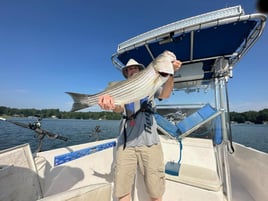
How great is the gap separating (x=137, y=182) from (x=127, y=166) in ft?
2.16

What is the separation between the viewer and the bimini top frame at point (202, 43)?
8.83 feet

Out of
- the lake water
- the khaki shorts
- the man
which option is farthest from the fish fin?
the lake water

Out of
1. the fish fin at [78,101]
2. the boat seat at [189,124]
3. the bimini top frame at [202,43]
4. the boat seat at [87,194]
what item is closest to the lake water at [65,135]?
the boat seat at [189,124]

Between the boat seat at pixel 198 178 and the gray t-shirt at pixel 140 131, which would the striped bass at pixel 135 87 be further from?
the boat seat at pixel 198 178

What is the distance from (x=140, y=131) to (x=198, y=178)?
1.22m

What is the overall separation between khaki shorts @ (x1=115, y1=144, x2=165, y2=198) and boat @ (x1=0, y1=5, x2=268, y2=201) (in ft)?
1.71

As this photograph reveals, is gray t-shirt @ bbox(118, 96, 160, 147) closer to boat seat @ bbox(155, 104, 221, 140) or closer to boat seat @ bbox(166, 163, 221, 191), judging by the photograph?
boat seat @ bbox(166, 163, 221, 191)

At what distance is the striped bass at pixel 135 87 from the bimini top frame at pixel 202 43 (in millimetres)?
1723

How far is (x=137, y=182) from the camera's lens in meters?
2.39

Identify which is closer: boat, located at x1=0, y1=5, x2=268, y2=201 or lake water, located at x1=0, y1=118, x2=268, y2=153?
boat, located at x1=0, y1=5, x2=268, y2=201

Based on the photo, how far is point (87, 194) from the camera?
1.08m

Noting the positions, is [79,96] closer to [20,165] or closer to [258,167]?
[20,165]

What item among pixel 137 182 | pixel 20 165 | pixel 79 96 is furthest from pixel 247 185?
pixel 20 165

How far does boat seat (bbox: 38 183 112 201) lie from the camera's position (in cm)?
96
